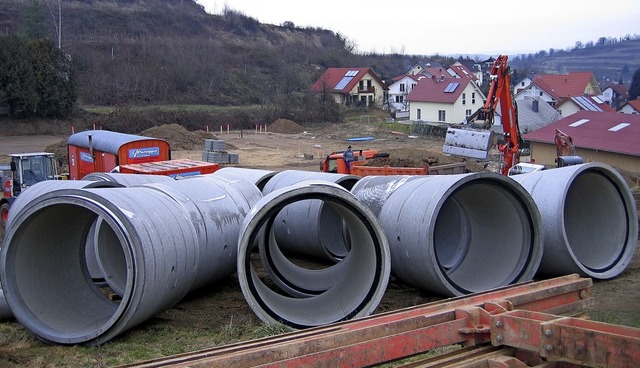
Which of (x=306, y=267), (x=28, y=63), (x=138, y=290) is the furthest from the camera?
(x=28, y=63)

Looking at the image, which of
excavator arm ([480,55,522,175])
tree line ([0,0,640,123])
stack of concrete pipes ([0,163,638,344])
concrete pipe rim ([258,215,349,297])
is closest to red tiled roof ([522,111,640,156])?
excavator arm ([480,55,522,175])

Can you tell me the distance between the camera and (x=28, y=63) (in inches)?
1769

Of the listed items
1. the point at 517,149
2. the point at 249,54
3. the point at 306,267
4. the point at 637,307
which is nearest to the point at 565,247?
the point at 637,307

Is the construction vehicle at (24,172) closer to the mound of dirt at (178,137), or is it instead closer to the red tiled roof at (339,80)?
the mound of dirt at (178,137)

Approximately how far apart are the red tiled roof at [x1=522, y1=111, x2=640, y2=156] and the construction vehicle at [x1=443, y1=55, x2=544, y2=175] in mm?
10700

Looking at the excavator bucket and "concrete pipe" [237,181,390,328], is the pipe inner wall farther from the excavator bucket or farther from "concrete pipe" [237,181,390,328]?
the excavator bucket

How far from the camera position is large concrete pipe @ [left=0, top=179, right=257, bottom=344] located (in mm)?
7883

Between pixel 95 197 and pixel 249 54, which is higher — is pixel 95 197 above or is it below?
below

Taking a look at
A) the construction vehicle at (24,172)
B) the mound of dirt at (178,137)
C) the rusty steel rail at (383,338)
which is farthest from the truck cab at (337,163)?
the mound of dirt at (178,137)

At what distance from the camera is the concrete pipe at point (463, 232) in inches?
367

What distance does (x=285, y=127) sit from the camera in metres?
51.8

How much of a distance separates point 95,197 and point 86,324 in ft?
6.87

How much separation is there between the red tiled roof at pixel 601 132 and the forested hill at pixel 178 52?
97.7 ft

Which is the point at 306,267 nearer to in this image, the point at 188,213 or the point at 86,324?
the point at 188,213
